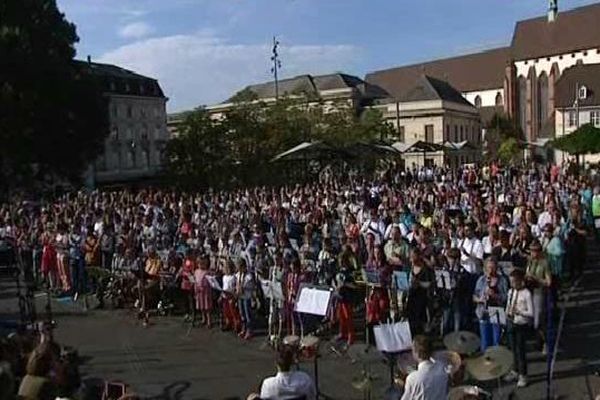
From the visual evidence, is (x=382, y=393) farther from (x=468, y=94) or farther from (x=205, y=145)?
(x=468, y=94)

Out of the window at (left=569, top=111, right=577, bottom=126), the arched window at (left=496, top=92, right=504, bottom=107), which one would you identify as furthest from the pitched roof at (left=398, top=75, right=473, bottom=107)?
the arched window at (left=496, top=92, right=504, bottom=107)

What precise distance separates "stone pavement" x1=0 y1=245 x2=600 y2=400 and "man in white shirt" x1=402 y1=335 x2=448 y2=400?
357cm

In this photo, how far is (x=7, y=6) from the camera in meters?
45.3

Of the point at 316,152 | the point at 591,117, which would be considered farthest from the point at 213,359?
the point at 591,117

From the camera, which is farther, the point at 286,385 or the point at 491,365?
the point at 491,365

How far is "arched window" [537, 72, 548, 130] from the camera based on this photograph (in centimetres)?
10106

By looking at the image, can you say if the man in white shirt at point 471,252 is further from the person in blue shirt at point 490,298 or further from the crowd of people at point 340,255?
the person in blue shirt at point 490,298

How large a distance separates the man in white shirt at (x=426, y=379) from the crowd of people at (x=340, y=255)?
4037 mm

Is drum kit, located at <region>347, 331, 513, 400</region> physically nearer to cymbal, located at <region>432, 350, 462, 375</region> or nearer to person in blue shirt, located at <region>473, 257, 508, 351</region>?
cymbal, located at <region>432, 350, 462, 375</region>

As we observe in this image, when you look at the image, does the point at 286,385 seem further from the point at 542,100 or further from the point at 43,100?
the point at 542,100

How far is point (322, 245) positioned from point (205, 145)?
26.5m

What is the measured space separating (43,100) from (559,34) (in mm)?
77217

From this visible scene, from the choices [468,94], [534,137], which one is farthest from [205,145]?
[468,94]

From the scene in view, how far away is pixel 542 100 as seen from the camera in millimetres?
102938
